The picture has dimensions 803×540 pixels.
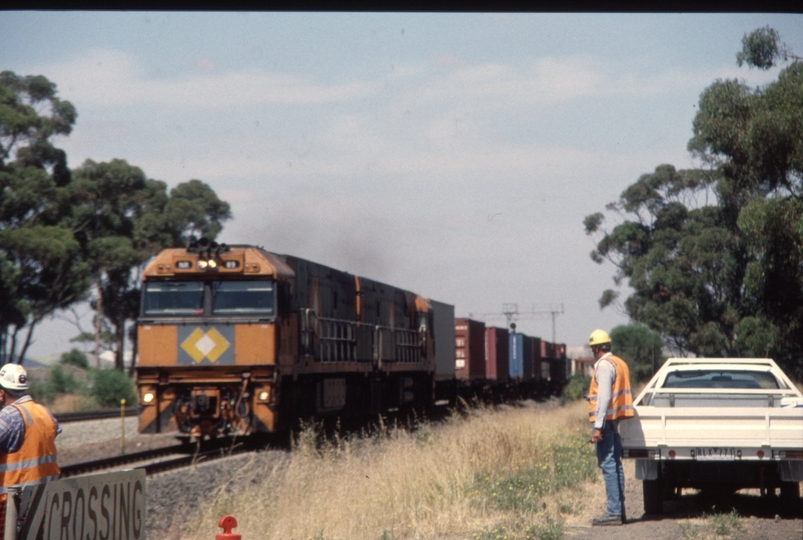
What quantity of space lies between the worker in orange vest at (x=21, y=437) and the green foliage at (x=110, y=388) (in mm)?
33252

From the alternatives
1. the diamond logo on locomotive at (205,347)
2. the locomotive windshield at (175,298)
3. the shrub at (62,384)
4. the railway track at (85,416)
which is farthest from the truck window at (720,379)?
the shrub at (62,384)

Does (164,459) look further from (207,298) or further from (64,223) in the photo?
(64,223)

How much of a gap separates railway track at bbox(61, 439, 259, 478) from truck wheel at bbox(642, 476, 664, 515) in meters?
6.26

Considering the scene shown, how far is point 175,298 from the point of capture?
55.9ft

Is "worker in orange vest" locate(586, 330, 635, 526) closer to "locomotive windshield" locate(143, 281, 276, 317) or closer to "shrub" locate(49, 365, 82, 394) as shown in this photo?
"locomotive windshield" locate(143, 281, 276, 317)

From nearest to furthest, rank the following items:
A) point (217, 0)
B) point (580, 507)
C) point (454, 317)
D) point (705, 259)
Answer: point (217, 0), point (580, 507), point (454, 317), point (705, 259)

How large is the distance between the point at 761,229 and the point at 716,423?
11.9 m

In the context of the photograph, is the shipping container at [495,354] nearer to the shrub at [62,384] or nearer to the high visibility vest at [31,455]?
the shrub at [62,384]

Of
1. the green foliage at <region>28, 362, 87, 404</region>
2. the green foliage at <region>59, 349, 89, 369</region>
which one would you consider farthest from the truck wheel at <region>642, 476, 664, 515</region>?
the green foliage at <region>59, 349, 89, 369</region>

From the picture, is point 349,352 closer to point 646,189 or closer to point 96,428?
point 96,428

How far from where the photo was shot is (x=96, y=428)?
26125mm

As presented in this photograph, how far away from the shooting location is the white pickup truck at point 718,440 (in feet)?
30.7

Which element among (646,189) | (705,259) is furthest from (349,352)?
(646,189)

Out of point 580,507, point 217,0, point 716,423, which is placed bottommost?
point 580,507
